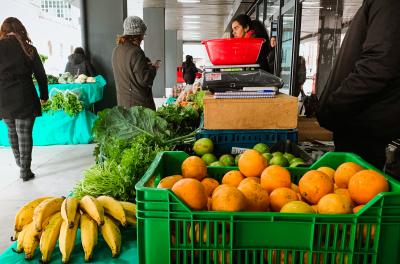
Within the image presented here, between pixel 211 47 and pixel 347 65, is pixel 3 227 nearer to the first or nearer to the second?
pixel 211 47

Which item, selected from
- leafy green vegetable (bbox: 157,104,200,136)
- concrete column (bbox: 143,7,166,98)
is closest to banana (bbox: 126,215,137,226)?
leafy green vegetable (bbox: 157,104,200,136)

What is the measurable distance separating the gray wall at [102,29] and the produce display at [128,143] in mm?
4443

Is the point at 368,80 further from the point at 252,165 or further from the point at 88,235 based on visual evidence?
the point at 88,235

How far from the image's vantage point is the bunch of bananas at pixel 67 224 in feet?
3.41

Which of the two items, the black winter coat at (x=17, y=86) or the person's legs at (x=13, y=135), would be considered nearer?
the black winter coat at (x=17, y=86)

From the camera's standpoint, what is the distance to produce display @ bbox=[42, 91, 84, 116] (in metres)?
5.49

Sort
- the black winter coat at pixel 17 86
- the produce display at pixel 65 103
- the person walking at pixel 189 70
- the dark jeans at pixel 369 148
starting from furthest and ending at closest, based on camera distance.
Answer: the person walking at pixel 189 70 < the produce display at pixel 65 103 < the black winter coat at pixel 17 86 < the dark jeans at pixel 369 148

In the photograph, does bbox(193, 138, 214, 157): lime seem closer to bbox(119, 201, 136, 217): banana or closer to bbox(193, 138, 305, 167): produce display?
bbox(193, 138, 305, 167): produce display

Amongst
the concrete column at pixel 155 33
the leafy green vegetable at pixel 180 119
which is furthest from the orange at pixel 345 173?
the concrete column at pixel 155 33

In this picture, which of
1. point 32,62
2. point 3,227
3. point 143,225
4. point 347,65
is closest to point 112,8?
point 32,62

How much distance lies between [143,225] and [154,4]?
42.0 ft

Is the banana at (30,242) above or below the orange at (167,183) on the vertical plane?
below

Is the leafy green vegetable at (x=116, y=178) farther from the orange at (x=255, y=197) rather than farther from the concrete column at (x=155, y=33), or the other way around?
the concrete column at (x=155, y=33)

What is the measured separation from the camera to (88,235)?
1.06 meters
